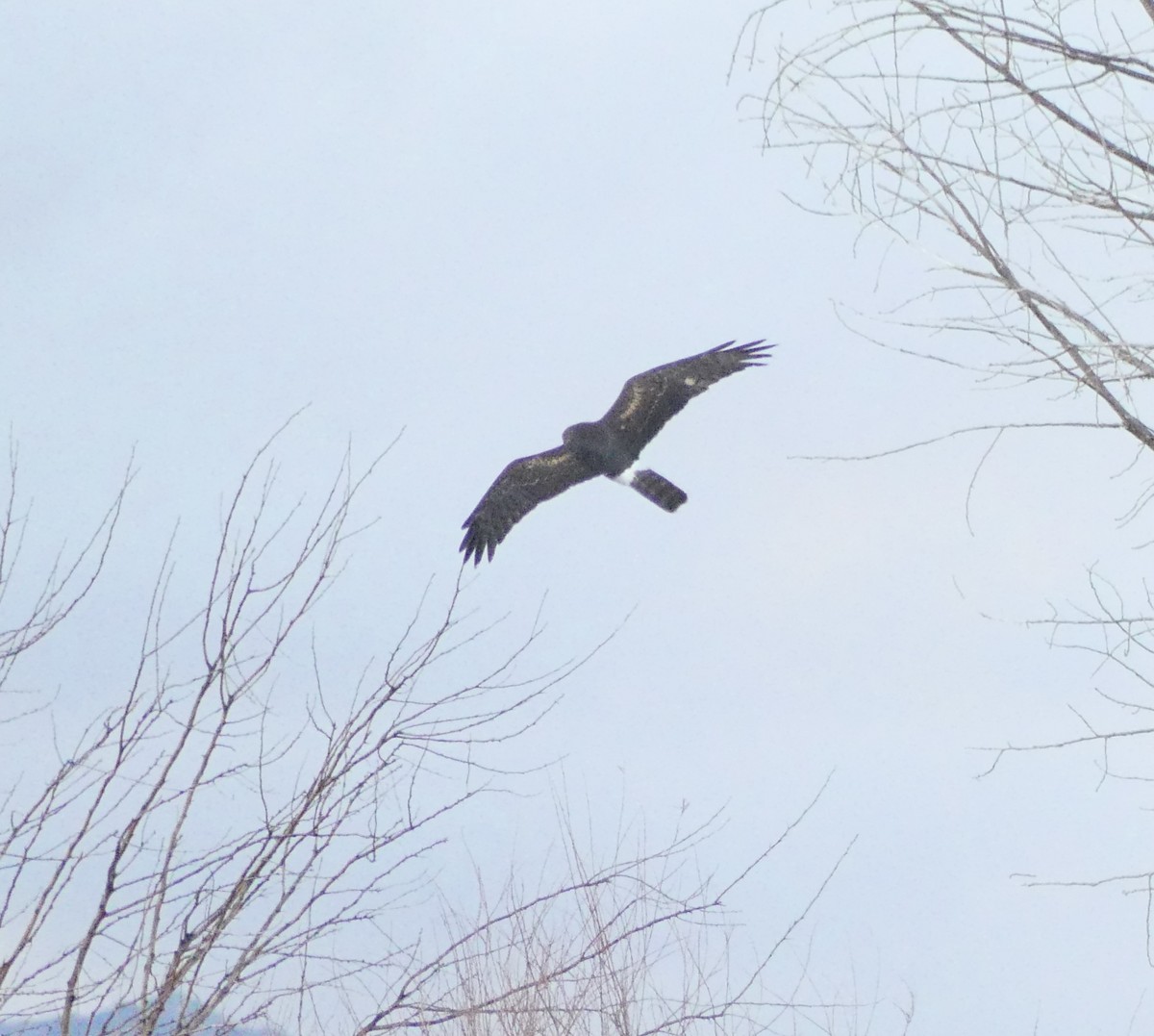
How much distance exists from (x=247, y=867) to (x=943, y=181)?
2732 millimetres

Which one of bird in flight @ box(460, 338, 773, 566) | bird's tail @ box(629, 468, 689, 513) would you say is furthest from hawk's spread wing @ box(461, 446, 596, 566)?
bird's tail @ box(629, 468, 689, 513)

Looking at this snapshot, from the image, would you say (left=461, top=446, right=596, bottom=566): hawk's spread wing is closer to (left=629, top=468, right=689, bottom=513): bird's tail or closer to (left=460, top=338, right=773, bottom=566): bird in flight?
(left=460, top=338, right=773, bottom=566): bird in flight

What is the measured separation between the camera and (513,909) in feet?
9.91

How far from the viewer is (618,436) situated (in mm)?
6816

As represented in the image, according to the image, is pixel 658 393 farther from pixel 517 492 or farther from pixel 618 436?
pixel 517 492

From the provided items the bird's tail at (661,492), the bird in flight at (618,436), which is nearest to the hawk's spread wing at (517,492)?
the bird in flight at (618,436)

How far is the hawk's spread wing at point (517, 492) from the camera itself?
6613 millimetres

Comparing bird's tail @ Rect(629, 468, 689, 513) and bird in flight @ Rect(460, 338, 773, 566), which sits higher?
bird in flight @ Rect(460, 338, 773, 566)

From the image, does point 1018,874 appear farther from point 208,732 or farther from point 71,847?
point 71,847

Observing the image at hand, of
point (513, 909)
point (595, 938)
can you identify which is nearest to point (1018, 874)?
point (595, 938)

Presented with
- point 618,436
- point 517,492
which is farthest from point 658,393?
point 517,492

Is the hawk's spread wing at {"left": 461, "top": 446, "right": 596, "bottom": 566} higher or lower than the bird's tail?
higher

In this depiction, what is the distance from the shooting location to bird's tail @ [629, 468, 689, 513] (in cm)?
653

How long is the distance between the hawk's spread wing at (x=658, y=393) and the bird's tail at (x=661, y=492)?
10.3 inches
